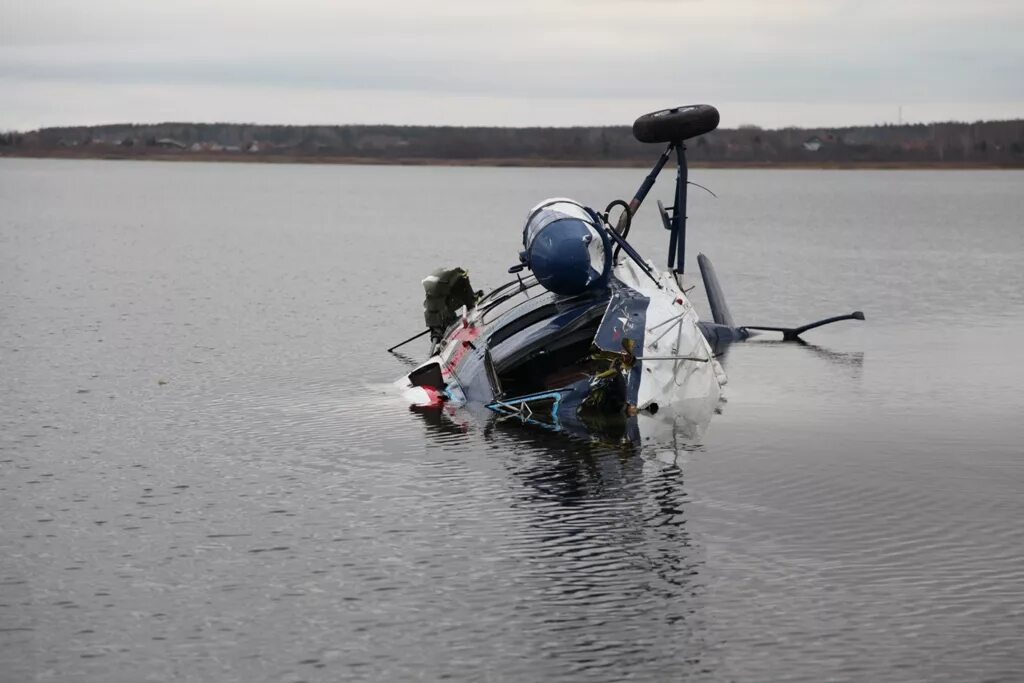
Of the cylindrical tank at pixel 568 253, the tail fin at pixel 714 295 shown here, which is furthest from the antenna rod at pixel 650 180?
the tail fin at pixel 714 295

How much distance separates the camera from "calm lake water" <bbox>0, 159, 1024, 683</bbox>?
1728 centimetres

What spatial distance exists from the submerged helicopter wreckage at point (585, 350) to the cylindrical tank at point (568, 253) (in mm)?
22

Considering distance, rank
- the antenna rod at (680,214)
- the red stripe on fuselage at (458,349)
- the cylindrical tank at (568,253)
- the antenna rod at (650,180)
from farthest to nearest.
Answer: the antenna rod at (680,214) < the antenna rod at (650,180) < the red stripe on fuselage at (458,349) < the cylindrical tank at (568,253)

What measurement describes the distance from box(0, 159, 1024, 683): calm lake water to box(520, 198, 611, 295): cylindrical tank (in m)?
3.53

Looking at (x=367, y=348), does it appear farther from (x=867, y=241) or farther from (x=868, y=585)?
(x=867, y=241)

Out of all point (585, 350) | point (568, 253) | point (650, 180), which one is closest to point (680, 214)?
point (650, 180)

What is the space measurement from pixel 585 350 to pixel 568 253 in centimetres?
292

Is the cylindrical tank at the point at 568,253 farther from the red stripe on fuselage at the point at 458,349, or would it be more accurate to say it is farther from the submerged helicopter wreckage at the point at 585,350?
the red stripe on fuselage at the point at 458,349

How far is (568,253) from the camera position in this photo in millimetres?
30094

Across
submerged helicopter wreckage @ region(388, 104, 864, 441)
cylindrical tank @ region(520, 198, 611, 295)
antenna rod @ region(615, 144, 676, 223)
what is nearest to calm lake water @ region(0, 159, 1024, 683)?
submerged helicopter wreckage @ region(388, 104, 864, 441)

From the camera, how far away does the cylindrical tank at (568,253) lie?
3017 cm

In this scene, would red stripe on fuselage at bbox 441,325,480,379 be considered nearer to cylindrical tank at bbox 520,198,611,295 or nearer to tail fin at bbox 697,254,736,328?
cylindrical tank at bbox 520,198,611,295

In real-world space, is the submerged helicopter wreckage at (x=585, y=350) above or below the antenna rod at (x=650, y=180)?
below

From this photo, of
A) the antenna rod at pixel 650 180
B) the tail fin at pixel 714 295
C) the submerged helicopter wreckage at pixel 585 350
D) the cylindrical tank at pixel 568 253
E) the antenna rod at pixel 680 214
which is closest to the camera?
the submerged helicopter wreckage at pixel 585 350
